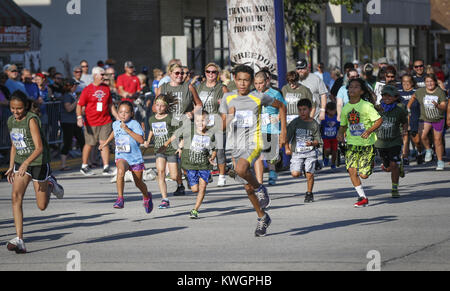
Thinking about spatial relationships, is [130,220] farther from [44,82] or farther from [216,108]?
[44,82]

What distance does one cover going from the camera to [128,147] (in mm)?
12281

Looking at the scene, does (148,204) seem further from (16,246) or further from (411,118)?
(411,118)

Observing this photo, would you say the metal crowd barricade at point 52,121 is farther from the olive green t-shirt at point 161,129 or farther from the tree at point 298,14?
the tree at point 298,14

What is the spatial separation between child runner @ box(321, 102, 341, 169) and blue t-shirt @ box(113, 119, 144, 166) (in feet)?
21.3

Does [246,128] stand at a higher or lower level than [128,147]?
higher

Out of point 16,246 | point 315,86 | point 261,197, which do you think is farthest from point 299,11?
point 16,246

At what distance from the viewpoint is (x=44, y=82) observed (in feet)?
69.2

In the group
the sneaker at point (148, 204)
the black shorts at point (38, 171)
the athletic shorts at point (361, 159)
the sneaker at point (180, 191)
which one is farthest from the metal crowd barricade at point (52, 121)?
the black shorts at point (38, 171)

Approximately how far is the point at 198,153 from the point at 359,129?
6.99ft

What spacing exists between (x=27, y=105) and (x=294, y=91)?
22.8 feet

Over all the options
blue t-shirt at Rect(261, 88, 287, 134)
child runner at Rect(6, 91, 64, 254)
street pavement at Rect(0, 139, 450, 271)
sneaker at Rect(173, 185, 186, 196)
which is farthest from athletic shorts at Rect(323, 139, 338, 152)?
child runner at Rect(6, 91, 64, 254)

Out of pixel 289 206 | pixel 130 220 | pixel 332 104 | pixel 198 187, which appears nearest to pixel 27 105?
pixel 130 220

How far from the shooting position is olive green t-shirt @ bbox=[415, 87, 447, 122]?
17.7 m

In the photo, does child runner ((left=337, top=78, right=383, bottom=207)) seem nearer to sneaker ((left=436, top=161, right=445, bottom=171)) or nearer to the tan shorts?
sneaker ((left=436, top=161, right=445, bottom=171))
